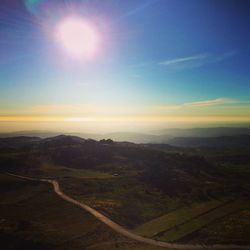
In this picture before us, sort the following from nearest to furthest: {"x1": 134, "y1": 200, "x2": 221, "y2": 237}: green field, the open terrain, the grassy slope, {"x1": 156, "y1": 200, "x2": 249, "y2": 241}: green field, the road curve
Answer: the grassy slope
the road curve
the open terrain
{"x1": 156, "y1": 200, "x2": 249, "y2": 241}: green field
{"x1": 134, "y1": 200, "x2": 221, "y2": 237}: green field

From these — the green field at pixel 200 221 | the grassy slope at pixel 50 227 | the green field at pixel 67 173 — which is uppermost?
the green field at pixel 67 173

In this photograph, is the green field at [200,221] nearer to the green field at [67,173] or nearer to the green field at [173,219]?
the green field at [173,219]

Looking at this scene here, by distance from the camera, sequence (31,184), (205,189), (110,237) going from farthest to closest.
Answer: (205,189), (31,184), (110,237)

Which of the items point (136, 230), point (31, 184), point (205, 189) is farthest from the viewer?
point (205, 189)

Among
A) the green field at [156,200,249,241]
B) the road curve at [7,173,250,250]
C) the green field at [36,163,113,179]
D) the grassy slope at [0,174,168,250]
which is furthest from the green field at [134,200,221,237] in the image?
the green field at [36,163,113,179]

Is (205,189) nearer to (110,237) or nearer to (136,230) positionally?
(136,230)

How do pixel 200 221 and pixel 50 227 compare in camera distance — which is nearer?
pixel 50 227

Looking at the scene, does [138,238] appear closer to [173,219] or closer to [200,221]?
[173,219]

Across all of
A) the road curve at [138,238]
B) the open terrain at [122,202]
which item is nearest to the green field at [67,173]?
the open terrain at [122,202]

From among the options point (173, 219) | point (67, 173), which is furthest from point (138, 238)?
point (67, 173)

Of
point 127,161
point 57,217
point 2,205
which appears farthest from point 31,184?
point 127,161

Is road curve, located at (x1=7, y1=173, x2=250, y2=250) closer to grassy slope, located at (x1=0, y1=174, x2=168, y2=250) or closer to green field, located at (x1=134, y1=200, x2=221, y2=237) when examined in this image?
grassy slope, located at (x1=0, y1=174, x2=168, y2=250)
